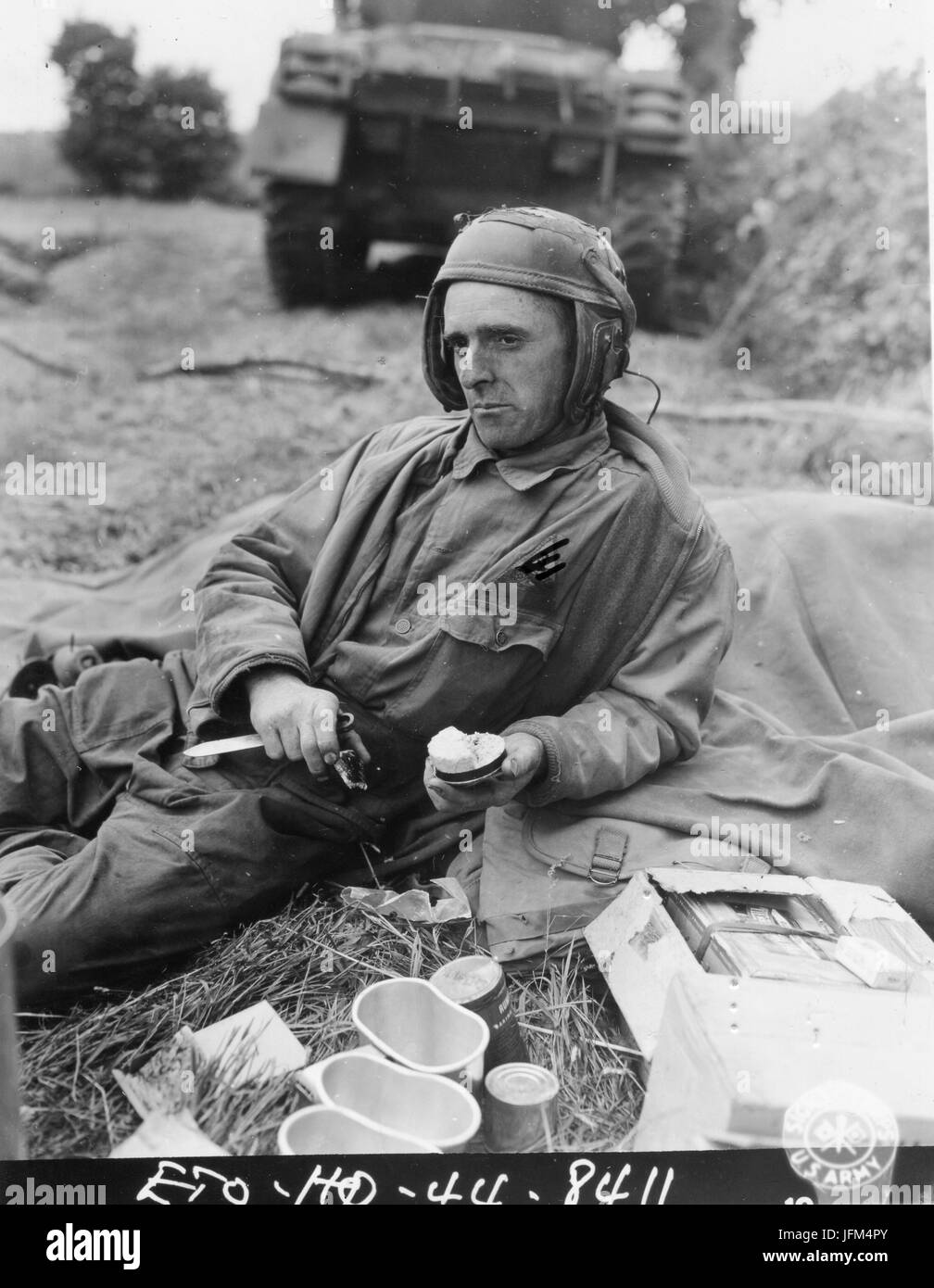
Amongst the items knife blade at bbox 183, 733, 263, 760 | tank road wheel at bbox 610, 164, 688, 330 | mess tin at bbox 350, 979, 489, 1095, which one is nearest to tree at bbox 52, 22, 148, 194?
tank road wheel at bbox 610, 164, 688, 330

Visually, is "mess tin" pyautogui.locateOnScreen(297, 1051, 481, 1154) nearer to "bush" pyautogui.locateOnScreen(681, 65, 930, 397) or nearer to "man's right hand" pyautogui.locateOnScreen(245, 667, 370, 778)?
"man's right hand" pyautogui.locateOnScreen(245, 667, 370, 778)

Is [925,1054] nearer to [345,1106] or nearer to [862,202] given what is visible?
[345,1106]

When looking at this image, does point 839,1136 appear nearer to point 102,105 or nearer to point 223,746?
point 223,746

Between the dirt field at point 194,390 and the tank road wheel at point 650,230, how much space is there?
0.28 m

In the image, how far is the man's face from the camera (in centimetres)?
255

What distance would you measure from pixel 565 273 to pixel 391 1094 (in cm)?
176

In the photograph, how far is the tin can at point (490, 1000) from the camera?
229 centimetres

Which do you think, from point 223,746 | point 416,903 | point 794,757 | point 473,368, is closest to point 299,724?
point 223,746

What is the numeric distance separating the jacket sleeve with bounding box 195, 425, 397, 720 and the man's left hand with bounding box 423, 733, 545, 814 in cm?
49

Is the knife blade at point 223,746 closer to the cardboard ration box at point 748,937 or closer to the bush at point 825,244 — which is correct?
the cardboard ration box at point 748,937
